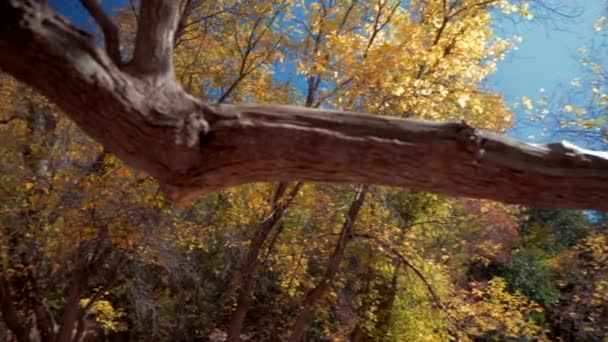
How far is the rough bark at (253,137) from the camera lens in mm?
1722

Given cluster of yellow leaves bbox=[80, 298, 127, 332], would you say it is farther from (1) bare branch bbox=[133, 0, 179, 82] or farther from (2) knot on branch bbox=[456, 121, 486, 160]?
(2) knot on branch bbox=[456, 121, 486, 160]

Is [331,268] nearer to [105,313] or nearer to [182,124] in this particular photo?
[105,313]

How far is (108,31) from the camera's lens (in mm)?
Result: 2016

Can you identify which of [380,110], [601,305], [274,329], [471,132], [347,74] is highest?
[347,74]

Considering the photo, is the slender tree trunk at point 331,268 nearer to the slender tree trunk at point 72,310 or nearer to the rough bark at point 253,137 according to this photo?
the slender tree trunk at point 72,310

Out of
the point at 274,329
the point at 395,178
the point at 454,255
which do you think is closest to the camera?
the point at 395,178

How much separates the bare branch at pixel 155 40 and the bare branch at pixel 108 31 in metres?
0.09

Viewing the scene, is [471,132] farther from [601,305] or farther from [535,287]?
[535,287]

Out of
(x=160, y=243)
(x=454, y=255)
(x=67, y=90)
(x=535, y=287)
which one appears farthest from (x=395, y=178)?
(x=535, y=287)

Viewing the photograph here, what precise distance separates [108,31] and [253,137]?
791 mm

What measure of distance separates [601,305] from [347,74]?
18.5 feet

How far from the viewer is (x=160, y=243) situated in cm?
755

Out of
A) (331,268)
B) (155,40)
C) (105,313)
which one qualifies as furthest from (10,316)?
(155,40)

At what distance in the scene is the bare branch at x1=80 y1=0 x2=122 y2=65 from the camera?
190 cm
